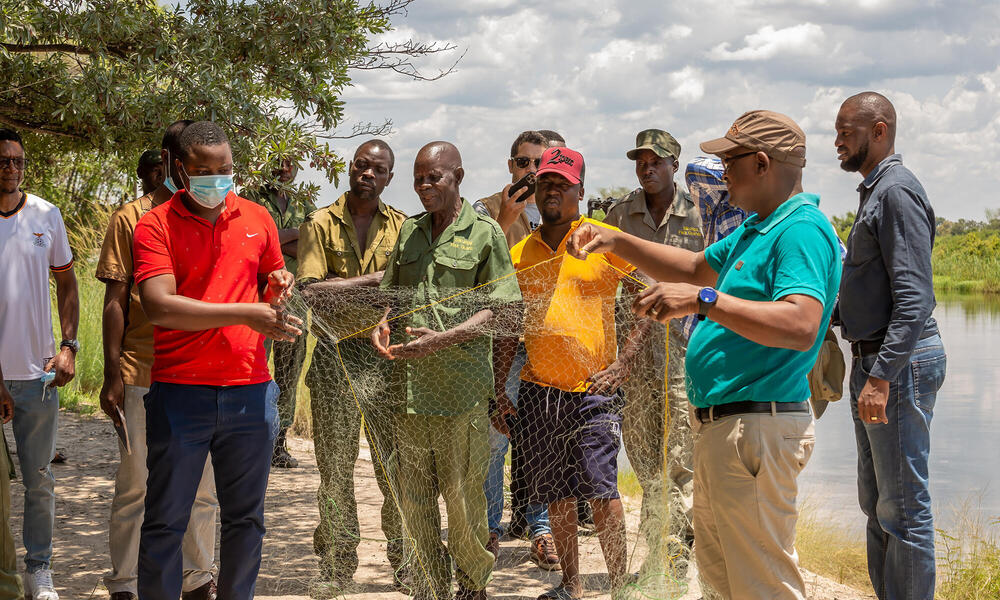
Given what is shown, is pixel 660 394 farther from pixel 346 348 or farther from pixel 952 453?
pixel 952 453

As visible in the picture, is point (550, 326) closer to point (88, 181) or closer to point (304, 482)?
point (304, 482)

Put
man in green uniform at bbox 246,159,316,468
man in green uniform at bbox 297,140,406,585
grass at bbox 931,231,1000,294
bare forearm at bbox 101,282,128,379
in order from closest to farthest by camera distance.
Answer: bare forearm at bbox 101,282,128,379 → man in green uniform at bbox 297,140,406,585 → man in green uniform at bbox 246,159,316,468 → grass at bbox 931,231,1000,294

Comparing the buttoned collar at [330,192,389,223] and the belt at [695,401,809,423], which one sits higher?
the buttoned collar at [330,192,389,223]

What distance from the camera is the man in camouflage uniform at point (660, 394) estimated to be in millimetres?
4445

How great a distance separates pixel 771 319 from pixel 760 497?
66cm

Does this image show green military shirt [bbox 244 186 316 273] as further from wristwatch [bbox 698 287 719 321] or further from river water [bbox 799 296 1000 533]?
river water [bbox 799 296 1000 533]

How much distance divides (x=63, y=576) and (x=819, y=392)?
13.3ft

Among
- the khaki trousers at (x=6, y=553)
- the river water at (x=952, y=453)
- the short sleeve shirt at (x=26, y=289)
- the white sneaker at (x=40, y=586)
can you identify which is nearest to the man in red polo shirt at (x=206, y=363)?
the khaki trousers at (x=6, y=553)

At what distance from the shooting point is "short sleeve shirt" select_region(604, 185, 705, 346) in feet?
17.3

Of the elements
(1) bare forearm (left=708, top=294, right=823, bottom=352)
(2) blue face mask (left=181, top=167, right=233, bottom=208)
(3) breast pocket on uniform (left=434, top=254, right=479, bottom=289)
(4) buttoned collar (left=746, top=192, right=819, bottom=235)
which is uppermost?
(2) blue face mask (left=181, top=167, right=233, bottom=208)

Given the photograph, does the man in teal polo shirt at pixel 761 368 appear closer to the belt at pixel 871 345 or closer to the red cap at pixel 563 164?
the belt at pixel 871 345

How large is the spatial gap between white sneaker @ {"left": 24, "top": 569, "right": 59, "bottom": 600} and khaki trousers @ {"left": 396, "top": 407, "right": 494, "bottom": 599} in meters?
1.76

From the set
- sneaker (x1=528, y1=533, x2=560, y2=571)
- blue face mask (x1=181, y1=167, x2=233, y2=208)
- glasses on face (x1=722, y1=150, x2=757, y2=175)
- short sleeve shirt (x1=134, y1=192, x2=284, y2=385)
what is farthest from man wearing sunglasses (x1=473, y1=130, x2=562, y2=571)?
glasses on face (x1=722, y1=150, x2=757, y2=175)

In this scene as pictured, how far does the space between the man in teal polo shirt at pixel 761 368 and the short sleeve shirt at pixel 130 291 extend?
8.23ft
